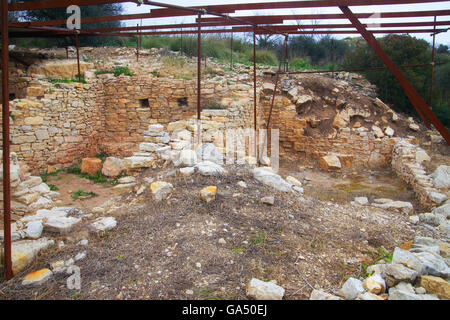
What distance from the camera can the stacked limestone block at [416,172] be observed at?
5.94 m

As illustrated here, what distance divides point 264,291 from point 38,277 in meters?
2.18

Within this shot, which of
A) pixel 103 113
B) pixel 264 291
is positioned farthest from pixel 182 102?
pixel 264 291

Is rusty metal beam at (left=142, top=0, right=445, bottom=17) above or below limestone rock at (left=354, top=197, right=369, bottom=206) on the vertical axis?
above

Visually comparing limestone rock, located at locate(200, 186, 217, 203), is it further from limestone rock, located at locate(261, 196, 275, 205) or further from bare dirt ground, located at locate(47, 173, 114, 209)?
bare dirt ground, located at locate(47, 173, 114, 209)

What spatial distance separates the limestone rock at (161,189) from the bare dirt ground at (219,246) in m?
0.13

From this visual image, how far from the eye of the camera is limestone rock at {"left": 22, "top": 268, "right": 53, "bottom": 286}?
2.84m

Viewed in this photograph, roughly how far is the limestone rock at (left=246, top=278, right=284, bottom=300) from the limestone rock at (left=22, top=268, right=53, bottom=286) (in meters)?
1.96

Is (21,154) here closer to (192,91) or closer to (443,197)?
(192,91)

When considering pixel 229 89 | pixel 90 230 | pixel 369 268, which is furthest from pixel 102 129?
pixel 369 268

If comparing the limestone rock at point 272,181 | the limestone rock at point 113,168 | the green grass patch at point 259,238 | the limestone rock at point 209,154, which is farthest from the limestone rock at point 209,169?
the limestone rock at point 113,168

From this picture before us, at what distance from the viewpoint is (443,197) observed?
5.73 meters

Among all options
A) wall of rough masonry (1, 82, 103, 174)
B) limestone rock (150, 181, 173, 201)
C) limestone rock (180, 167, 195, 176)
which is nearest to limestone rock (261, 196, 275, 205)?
limestone rock (180, 167, 195, 176)

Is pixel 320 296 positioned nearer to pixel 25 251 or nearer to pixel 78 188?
pixel 25 251

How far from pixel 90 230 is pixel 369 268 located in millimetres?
3278
